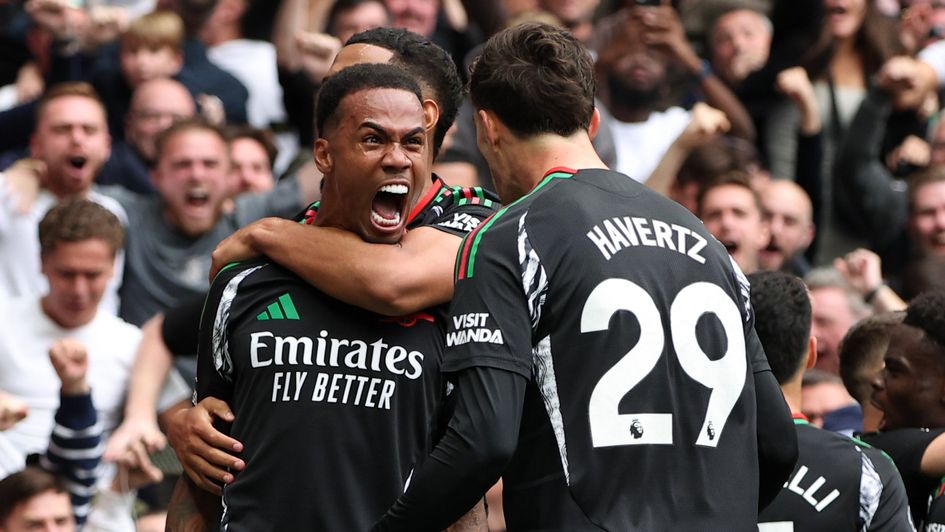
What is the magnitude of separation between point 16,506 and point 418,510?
3.42 m

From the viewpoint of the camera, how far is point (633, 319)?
3793 millimetres

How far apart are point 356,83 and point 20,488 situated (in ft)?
10.4

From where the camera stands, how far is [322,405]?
4.16 metres

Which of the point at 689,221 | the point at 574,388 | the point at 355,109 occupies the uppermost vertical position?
the point at 355,109

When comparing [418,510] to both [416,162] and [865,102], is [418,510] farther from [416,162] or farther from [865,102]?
[865,102]

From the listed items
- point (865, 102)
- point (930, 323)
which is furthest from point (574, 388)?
point (865, 102)

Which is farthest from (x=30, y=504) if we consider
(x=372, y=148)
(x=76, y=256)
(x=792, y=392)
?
(x=792, y=392)

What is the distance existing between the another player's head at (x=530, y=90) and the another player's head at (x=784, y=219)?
5271 millimetres

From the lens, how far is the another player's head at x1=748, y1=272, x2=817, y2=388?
5133 millimetres

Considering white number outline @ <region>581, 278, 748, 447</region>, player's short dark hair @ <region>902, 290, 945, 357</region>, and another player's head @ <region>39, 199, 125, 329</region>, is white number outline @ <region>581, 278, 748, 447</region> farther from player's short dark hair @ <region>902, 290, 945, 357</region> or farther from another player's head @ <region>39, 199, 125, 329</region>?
another player's head @ <region>39, 199, 125, 329</region>

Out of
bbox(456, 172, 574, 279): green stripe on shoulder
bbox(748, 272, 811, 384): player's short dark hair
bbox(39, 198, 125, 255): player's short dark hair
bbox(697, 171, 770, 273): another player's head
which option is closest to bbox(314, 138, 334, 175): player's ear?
bbox(456, 172, 574, 279): green stripe on shoulder

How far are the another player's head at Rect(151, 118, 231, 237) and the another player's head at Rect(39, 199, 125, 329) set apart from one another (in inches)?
29.8

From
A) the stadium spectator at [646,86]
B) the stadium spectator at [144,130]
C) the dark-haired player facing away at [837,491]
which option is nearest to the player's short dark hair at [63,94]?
the stadium spectator at [144,130]

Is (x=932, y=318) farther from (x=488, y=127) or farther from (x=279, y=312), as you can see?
(x=279, y=312)
